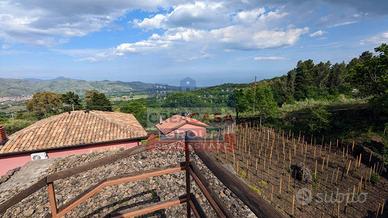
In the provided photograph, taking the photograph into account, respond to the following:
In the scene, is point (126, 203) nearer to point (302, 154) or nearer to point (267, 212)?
point (267, 212)

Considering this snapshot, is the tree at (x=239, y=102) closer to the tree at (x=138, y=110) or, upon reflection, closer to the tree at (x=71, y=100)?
the tree at (x=138, y=110)

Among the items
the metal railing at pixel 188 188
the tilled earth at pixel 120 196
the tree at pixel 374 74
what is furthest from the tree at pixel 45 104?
the metal railing at pixel 188 188

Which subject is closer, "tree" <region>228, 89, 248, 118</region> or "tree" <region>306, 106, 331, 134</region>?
"tree" <region>306, 106, 331, 134</region>

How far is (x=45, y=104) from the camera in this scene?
101 feet

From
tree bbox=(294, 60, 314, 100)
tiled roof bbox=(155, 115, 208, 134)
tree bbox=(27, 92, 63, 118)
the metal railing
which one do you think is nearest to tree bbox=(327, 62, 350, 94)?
tree bbox=(294, 60, 314, 100)

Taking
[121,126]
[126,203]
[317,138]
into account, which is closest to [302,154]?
[317,138]

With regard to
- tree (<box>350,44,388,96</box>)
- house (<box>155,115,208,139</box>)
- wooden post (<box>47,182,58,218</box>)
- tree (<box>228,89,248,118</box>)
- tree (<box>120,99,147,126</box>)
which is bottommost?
tree (<box>120,99,147,126</box>)

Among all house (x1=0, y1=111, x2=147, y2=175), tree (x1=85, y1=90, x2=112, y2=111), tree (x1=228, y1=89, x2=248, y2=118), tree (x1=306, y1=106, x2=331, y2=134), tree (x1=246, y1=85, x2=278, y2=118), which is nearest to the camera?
house (x1=0, y1=111, x2=147, y2=175)

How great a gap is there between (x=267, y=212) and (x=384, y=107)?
42.9ft

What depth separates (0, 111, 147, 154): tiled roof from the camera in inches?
435

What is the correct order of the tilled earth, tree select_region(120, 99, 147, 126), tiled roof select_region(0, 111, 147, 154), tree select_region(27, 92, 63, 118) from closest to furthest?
the tilled earth < tiled roof select_region(0, 111, 147, 154) < tree select_region(120, 99, 147, 126) < tree select_region(27, 92, 63, 118)

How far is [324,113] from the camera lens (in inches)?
578

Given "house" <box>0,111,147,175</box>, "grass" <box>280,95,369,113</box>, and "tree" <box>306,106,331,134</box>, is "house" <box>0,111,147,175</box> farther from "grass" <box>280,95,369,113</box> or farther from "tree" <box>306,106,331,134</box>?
"grass" <box>280,95,369,113</box>

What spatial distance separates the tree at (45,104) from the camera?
30362mm
